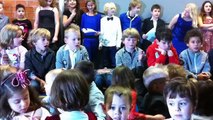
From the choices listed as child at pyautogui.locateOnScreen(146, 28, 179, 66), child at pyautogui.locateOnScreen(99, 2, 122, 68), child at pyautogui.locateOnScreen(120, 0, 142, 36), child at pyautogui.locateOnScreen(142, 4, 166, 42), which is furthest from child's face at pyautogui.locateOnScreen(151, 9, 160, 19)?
child at pyautogui.locateOnScreen(146, 28, 179, 66)

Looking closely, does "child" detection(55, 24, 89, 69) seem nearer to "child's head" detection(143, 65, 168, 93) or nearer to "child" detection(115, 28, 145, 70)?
"child" detection(115, 28, 145, 70)

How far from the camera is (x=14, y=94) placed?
2191mm

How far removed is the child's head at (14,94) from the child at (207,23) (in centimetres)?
428

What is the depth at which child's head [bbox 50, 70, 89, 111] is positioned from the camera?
6.59 feet

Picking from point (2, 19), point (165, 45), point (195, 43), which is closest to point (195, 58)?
point (195, 43)

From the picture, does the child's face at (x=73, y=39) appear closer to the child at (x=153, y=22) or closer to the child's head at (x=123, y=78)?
the child's head at (x=123, y=78)

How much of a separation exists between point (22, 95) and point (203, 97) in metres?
1.08

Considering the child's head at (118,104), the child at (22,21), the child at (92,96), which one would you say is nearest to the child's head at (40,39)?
the child at (92,96)

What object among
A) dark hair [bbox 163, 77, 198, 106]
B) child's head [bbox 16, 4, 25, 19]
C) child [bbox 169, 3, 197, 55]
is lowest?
dark hair [bbox 163, 77, 198, 106]

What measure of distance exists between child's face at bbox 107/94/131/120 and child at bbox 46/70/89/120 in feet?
1.29

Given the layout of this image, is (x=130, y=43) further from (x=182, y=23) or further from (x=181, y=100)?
(x=181, y=100)

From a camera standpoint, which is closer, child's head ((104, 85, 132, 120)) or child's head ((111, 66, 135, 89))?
child's head ((104, 85, 132, 120))

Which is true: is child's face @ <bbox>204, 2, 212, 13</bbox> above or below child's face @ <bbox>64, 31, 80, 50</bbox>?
above

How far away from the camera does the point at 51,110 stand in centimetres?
286
